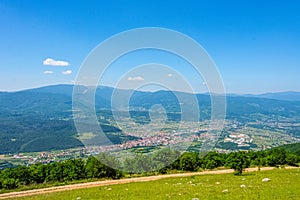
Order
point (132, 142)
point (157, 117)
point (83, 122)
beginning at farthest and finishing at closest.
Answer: point (132, 142), point (157, 117), point (83, 122)

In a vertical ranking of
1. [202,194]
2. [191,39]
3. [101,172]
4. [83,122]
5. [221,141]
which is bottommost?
[221,141]

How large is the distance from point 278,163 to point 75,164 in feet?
87.9

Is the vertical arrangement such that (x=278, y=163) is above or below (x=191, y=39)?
below

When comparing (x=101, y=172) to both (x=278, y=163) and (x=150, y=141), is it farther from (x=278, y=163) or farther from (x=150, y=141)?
(x=278, y=163)

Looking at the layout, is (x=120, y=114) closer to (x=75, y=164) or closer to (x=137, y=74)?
(x=137, y=74)

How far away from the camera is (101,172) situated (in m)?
32.6

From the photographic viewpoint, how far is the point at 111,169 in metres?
32.2

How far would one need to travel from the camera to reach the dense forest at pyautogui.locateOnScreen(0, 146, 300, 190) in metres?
32.2

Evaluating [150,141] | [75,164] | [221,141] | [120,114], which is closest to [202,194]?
[120,114]

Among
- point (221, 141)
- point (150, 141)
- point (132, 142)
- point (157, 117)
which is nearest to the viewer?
point (157, 117)

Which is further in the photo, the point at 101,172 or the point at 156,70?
the point at 101,172

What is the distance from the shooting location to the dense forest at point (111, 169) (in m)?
32.2

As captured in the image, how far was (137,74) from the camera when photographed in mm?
19281

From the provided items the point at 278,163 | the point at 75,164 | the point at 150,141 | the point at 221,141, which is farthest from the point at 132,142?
the point at 221,141
